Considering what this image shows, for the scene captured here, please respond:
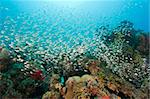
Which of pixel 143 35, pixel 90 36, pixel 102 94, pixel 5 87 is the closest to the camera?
pixel 102 94

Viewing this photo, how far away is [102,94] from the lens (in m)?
4.81

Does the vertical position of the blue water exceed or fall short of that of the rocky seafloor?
it exceeds it

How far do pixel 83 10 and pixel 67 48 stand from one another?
89 centimetres

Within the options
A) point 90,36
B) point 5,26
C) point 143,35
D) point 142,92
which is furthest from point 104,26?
point 5,26

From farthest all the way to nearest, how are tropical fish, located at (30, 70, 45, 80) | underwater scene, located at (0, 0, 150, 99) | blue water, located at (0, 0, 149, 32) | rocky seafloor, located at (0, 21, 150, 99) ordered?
blue water, located at (0, 0, 149, 32)
tropical fish, located at (30, 70, 45, 80)
underwater scene, located at (0, 0, 150, 99)
rocky seafloor, located at (0, 21, 150, 99)

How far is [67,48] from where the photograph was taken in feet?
18.6

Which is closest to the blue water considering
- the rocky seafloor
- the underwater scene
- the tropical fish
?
the underwater scene

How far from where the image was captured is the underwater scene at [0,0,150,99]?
17.5ft

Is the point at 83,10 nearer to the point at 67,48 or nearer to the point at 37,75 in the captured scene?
the point at 67,48

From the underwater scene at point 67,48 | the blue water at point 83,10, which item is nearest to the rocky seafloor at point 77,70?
the underwater scene at point 67,48

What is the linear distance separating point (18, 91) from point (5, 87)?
9.8 inches

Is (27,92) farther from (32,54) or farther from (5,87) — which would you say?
(32,54)

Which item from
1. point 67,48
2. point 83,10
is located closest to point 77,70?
point 67,48

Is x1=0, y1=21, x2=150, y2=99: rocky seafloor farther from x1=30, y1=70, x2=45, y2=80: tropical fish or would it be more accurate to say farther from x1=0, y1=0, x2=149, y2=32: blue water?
x1=0, y1=0, x2=149, y2=32: blue water
